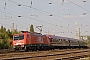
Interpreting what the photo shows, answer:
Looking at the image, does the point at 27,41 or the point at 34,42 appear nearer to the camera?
the point at 27,41

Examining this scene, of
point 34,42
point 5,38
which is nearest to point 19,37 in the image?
point 34,42

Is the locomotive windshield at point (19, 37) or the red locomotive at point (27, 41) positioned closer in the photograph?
the red locomotive at point (27, 41)

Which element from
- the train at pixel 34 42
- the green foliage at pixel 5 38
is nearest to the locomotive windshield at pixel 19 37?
the train at pixel 34 42

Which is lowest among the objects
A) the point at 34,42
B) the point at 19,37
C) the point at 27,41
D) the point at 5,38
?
the point at 34,42

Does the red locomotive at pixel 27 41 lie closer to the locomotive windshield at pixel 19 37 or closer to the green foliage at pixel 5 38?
the locomotive windshield at pixel 19 37

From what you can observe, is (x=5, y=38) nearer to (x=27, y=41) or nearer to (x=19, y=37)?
(x=19, y=37)

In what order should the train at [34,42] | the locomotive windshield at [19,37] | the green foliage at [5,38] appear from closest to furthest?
1. the train at [34,42]
2. the locomotive windshield at [19,37]
3. the green foliage at [5,38]

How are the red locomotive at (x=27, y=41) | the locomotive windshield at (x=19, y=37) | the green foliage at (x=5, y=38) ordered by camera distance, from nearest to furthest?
1. the red locomotive at (x=27, y=41)
2. the locomotive windshield at (x=19, y=37)
3. the green foliage at (x=5, y=38)

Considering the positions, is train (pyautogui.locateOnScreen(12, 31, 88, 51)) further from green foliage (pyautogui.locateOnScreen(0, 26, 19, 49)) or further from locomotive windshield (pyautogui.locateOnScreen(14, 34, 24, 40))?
green foliage (pyautogui.locateOnScreen(0, 26, 19, 49))

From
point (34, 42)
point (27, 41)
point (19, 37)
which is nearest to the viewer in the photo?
point (27, 41)

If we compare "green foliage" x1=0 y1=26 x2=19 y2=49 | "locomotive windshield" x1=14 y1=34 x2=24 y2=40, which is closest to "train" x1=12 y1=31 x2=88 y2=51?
"locomotive windshield" x1=14 y1=34 x2=24 y2=40

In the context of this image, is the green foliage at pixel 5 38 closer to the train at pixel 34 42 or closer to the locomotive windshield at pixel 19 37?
the train at pixel 34 42

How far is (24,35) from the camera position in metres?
30.3

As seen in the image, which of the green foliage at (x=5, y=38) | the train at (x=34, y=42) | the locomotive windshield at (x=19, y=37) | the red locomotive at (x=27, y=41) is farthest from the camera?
the green foliage at (x=5, y=38)
